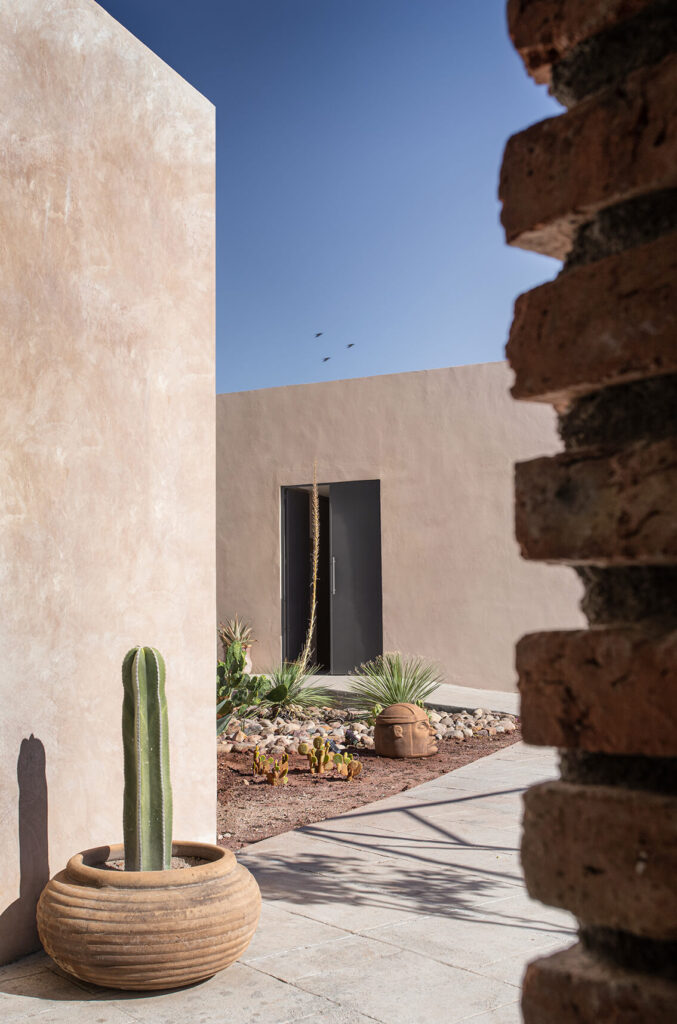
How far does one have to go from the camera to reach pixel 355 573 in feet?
40.4

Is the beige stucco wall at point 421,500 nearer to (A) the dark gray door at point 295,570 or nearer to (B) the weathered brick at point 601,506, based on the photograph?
(A) the dark gray door at point 295,570

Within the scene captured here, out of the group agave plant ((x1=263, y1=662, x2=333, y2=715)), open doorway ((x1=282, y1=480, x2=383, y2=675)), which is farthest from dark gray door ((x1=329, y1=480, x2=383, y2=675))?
agave plant ((x1=263, y1=662, x2=333, y2=715))

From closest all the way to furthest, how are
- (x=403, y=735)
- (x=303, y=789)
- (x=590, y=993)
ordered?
(x=590, y=993) → (x=303, y=789) → (x=403, y=735)

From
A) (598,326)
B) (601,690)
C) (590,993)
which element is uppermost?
(598,326)

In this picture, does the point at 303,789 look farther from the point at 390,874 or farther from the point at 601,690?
the point at 601,690

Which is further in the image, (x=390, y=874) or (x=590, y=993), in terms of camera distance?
(x=390, y=874)

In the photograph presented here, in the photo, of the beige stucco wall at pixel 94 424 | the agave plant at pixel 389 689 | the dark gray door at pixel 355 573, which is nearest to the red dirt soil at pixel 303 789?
the agave plant at pixel 389 689

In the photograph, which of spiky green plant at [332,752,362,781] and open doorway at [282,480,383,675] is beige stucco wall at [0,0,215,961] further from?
open doorway at [282,480,383,675]

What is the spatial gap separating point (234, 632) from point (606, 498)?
11817 mm

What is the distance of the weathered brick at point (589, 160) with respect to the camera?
0.80 metres

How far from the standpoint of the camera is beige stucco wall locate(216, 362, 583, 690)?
11.3 meters

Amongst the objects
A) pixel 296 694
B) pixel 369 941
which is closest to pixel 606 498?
pixel 369 941

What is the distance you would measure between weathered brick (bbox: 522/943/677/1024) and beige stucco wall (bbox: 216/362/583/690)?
10.4 meters

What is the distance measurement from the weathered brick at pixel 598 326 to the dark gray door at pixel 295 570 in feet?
38.6
